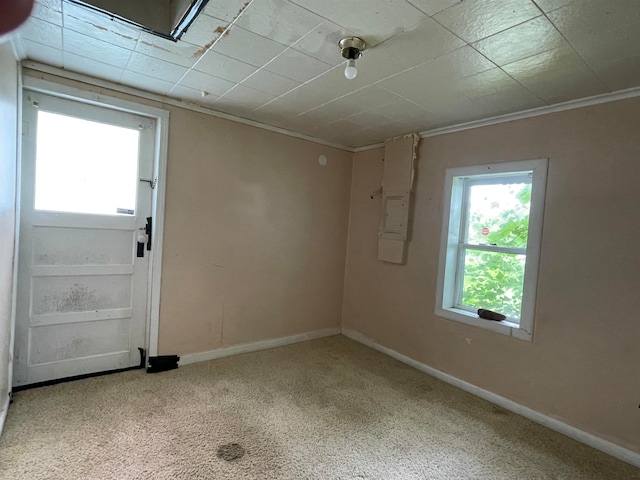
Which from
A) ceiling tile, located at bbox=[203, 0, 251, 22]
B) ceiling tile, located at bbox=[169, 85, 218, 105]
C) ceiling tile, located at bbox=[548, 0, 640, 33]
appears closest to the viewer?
ceiling tile, located at bbox=[548, 0, 640, 33]

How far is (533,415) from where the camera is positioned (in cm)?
237

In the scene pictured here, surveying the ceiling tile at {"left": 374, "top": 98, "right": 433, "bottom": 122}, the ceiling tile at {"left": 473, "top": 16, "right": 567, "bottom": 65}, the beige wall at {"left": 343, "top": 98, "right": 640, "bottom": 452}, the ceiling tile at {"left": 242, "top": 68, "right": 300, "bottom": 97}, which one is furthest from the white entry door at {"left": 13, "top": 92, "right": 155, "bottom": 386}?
the beige wall at {"left": 343, "top": 98, "right": 640, "bottom": 452}

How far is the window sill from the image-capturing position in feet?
8.10

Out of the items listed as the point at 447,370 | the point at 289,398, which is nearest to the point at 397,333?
the point at 447,370

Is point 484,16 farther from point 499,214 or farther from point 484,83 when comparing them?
point 499,214

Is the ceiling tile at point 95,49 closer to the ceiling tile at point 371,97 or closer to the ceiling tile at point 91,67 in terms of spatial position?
the ceiling tile at point 91,67

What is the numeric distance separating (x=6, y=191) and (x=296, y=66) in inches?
70.6

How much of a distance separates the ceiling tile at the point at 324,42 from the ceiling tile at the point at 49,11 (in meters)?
1.13

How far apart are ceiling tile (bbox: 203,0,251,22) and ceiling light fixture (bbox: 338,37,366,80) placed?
0.51 m

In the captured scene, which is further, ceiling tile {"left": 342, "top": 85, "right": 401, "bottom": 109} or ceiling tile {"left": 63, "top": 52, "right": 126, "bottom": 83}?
ceiling tile {"left": 342, "top": 85, "right": 401, "bottom": 109}

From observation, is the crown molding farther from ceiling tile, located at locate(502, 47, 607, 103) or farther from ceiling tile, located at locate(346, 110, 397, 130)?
ceiling tile, located at locate(346, 110, 397, 130)

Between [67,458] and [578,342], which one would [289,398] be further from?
[578,342]

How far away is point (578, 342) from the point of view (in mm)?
2197

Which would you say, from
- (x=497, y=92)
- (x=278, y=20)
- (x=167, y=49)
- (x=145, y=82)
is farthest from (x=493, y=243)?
(x=145, y=82)
